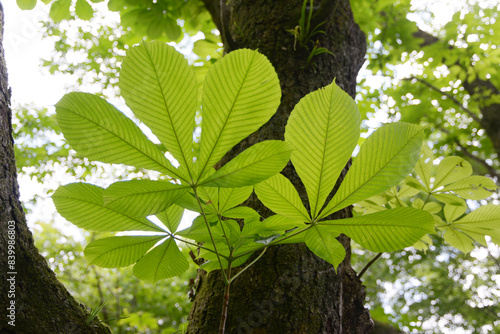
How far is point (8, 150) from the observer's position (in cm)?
68

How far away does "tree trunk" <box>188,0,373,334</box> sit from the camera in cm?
70

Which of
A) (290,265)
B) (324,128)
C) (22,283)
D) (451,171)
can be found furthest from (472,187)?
(22,283)

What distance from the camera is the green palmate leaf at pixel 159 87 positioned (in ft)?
1.34

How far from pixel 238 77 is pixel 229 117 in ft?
0.19

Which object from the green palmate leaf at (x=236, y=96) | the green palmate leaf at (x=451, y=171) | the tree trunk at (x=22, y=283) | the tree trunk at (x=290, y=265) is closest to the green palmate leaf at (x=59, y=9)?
the tree trunk at (x=290, y=265)

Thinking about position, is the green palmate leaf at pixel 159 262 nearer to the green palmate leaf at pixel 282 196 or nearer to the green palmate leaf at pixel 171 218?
the green palmate leaf at pixel 171 218

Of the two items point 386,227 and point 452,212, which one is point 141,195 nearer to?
point 386,227

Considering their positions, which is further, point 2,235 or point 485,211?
point 485,211

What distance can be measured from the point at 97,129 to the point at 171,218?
25cm

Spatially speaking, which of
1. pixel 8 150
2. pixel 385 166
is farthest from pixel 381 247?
pixel 8 150

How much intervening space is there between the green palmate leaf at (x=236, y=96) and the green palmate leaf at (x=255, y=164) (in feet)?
0.11

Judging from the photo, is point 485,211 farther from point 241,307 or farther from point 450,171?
point 241,307

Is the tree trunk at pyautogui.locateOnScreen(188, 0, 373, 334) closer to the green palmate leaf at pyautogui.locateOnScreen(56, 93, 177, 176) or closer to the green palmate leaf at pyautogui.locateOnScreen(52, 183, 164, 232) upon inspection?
the green palmate leaf at pyautogui.locateOnScreen(52, 183, 164, 232)

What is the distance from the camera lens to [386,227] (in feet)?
1.58
